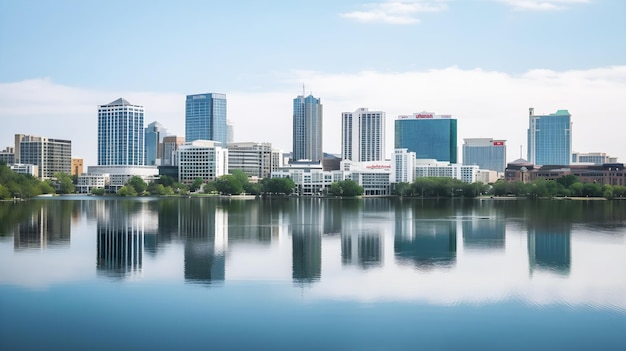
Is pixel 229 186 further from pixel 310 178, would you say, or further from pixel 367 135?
pixel 367 135

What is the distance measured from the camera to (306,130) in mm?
161875

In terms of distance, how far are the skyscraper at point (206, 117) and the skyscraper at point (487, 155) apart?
6308 cm

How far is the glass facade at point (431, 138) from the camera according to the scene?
137 metres

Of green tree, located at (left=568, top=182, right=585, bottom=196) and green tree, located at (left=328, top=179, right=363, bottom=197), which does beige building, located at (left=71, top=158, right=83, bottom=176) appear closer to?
green tree, located at (left=328, top=179, right=363, bottom=197)

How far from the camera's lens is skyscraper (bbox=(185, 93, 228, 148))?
151 m

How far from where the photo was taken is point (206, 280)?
16.7 metres

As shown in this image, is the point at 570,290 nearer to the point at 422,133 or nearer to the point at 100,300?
the point at 100,300

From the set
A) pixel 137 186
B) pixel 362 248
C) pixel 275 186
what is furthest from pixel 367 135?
Result: pixel 362 248

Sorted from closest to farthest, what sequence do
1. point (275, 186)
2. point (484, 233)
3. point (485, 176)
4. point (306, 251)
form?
point (306, 251) < point (484, 233) < point (275, 186) < point (485, 176)

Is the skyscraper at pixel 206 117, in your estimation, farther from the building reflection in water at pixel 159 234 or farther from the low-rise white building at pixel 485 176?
the building reflection in water at pixel 159 234

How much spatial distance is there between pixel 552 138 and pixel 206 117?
91.4m

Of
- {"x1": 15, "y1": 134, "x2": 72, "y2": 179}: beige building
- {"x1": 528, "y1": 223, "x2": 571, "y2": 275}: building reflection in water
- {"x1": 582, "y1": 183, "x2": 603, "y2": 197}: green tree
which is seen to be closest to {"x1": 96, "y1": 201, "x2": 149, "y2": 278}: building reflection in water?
{"x1": 528, "y1": 223, "x2": 571, "y2": 275}: building reflection in water

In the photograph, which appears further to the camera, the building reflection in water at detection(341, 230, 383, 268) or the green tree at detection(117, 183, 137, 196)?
the green tree at detection(117, 183, 137, 196)

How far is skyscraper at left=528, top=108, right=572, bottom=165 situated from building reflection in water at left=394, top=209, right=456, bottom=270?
152384 mm
